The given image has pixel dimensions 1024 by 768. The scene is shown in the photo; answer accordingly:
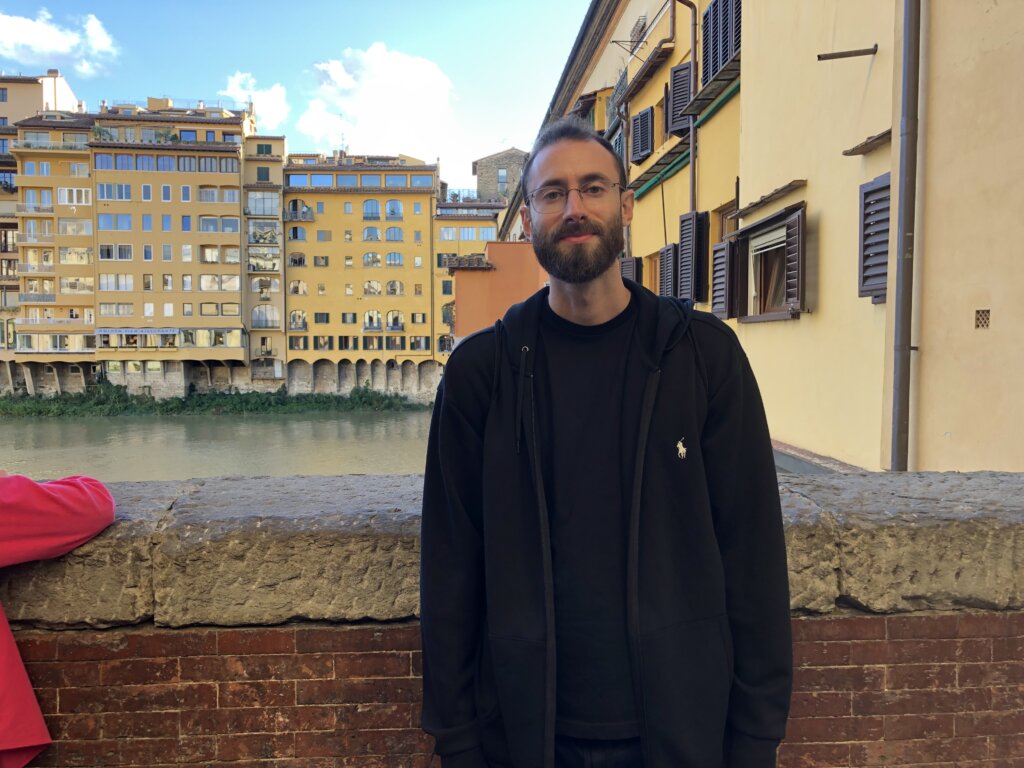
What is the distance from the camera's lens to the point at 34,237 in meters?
55.2

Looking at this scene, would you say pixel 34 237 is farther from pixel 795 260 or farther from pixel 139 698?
pixel 139 698

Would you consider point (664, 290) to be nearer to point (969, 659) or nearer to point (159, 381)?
point (969, 659)

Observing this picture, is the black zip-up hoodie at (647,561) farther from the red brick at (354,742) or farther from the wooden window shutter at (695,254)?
the wooden window shutter at (695,254)

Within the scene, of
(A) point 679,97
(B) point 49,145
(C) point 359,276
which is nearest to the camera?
(A) point 679,97

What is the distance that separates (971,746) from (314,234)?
61.4 meters

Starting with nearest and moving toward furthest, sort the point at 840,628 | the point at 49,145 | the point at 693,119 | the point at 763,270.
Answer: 1. the point at 840,628
2. the point at 763,270
3. the point at 693,119
4. the point at 49,145

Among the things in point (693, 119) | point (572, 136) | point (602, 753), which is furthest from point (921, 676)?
point (693, 119)

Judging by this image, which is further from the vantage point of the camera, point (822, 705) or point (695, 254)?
point (695, 254)

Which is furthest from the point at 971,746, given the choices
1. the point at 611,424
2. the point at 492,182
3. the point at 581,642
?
the point at 492,182

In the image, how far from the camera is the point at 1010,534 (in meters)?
1.96

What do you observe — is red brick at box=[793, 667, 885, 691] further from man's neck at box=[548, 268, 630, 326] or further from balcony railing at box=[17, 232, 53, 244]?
balcony railing at box=[17, 232, 53, 244]

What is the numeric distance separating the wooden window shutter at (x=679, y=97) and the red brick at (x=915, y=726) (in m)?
8.76

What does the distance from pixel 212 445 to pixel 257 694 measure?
156 ft

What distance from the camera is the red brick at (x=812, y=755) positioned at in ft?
6.53
